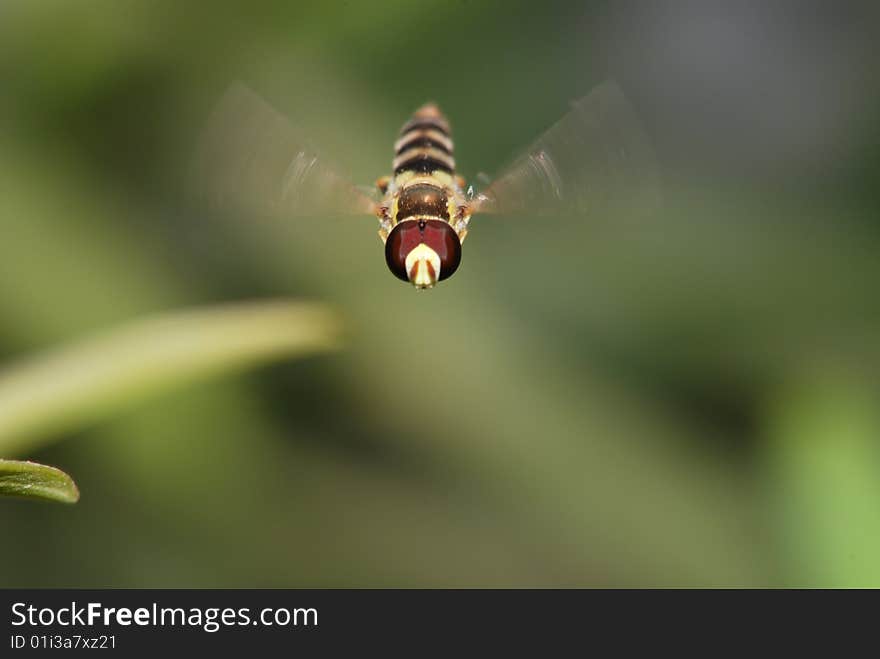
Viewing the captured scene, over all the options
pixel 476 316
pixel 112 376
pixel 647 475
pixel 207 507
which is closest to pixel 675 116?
pixel 476 316

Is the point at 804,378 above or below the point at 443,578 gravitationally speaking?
above

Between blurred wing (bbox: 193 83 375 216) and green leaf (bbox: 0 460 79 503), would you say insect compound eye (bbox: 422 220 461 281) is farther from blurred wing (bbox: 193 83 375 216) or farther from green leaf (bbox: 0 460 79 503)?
green leaf (bbox: 0 460 79 503)

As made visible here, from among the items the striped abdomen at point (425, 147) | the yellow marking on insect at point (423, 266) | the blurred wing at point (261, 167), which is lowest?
the yellow marking on insect at point (423, 266)

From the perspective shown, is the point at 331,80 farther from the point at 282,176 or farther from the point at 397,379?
the point at 282,176

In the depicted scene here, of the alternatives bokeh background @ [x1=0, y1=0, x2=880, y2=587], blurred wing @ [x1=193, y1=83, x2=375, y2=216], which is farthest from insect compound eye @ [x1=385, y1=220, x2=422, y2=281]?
bokeh background @ [x1=0, y1=0, x2=880, y2=587]

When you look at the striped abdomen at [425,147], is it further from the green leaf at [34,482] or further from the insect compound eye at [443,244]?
the green leaf at [34,482]

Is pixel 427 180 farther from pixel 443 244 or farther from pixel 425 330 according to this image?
pixel 425 330

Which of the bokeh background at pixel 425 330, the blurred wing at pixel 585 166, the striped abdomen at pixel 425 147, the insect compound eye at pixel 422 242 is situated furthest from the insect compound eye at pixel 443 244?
the bokeh background at pixel 425 330
